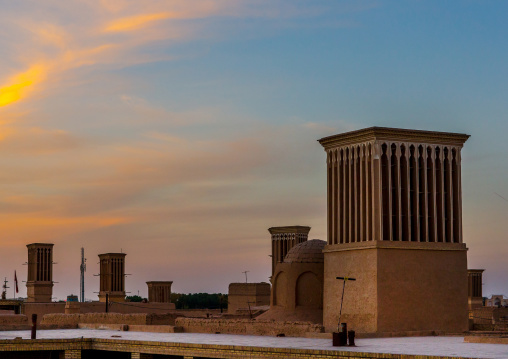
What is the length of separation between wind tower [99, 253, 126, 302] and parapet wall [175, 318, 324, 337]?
51898mm

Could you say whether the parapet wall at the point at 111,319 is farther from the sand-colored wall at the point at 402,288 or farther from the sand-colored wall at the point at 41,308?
the sand-colored wall at the point at 41,308

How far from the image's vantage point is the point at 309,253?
5122cm

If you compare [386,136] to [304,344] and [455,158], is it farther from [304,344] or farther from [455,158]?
[304,344]

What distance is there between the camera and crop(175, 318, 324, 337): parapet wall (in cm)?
3891

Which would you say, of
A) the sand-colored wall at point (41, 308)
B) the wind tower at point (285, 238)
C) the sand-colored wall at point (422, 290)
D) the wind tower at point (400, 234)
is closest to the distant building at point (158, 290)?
the sand-colored wall at point (41, 308)

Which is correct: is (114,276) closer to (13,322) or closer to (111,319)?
(13,322)

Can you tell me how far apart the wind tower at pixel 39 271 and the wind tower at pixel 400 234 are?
58.2m

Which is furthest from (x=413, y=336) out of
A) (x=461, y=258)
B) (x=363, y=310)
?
(x=461, y=258)

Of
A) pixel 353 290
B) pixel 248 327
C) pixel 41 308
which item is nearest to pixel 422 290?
pixel 353 290

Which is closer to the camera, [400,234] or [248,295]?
[400,234]

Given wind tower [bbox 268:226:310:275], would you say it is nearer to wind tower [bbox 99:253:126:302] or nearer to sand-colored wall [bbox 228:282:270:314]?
sand-colored wall [bbox 228:282:270:314]

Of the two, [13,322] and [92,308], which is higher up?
[13,322]

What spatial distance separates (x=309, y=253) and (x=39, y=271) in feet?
173

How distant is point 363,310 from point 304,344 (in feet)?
33.8
